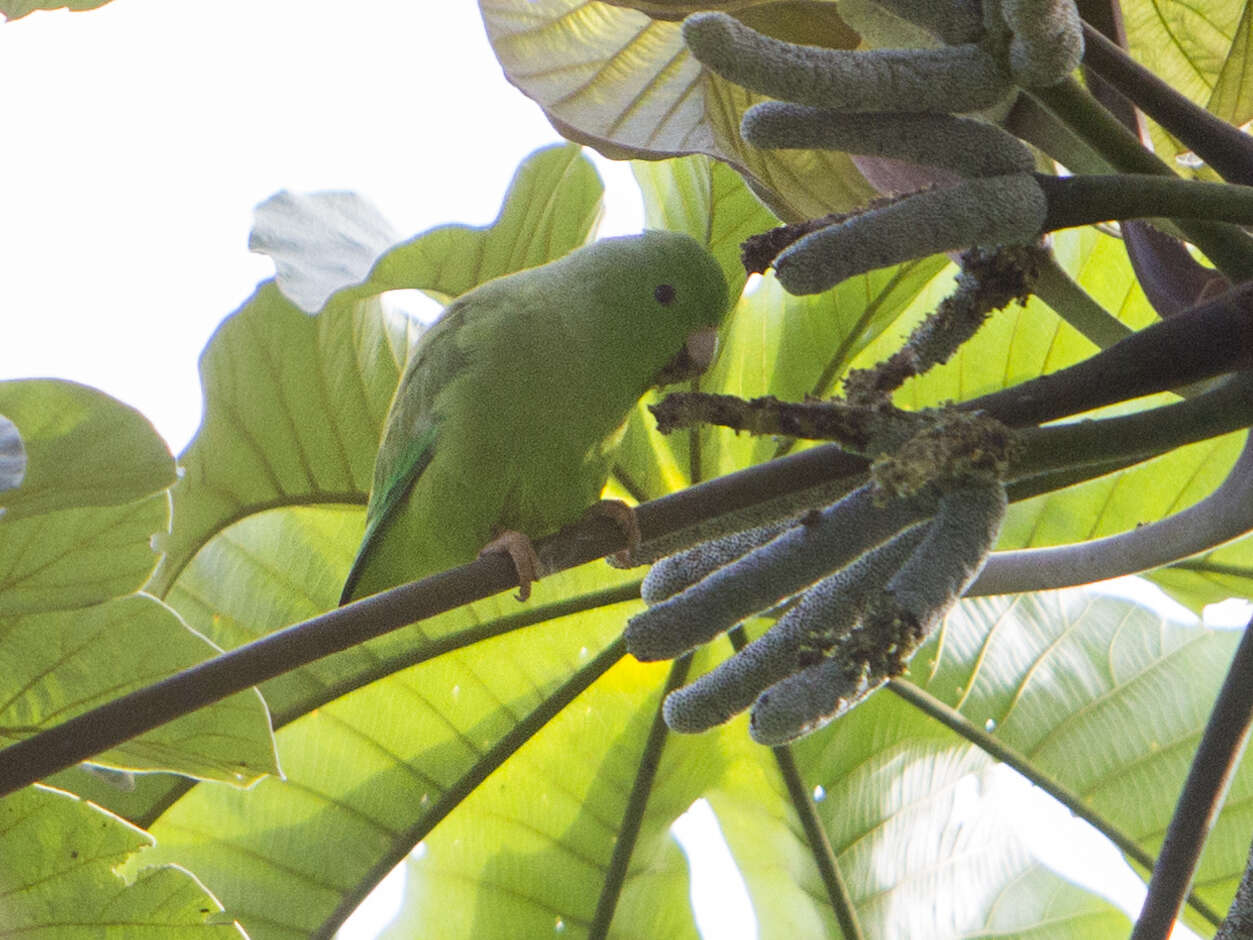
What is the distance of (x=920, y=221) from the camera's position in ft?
2.05

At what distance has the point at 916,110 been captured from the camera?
0.66 m

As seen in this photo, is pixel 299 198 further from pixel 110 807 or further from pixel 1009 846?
pixel 1009 846

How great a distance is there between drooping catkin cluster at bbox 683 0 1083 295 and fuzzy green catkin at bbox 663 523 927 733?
17 cm

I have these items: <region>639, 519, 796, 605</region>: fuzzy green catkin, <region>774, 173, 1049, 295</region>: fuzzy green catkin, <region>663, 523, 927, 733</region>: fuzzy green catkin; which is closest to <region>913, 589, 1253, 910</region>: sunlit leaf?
<region>639, 519, 796, 605</region>: fuzzy green catkin

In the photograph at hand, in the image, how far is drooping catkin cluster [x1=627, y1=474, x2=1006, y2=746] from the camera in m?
0.62

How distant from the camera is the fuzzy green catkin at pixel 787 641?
0.69 meters

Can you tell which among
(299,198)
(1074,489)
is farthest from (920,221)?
(1074,489)

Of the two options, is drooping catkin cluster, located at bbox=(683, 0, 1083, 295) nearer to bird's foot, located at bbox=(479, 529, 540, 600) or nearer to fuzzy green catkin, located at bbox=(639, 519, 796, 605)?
fuzzy green catkin, located at bbox=(639, 519, 796, 605)

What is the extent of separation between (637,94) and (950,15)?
1.84 ft

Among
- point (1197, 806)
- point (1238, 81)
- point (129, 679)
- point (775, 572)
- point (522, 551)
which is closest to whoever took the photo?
point (775, 572)

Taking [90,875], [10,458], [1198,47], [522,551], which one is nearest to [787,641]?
[10,458]

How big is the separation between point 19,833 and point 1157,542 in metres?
0.99

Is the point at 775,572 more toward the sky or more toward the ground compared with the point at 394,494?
more toward the ground

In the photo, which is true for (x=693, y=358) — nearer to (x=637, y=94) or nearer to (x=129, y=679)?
(x=637, y=94)
